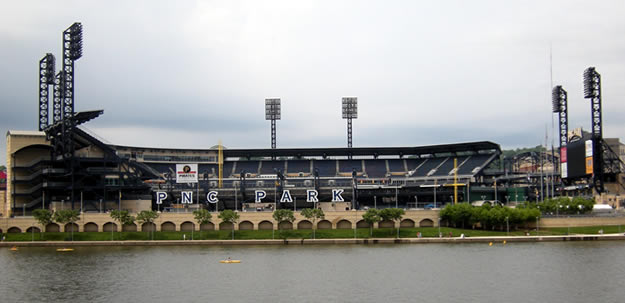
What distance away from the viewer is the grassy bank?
136 m

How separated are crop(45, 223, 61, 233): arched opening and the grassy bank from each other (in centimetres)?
258

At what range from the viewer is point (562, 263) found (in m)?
94.5

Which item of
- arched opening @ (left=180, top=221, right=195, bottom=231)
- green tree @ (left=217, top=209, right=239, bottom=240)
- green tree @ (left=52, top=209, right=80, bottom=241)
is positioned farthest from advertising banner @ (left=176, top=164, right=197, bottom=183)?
green tree @ (left=52, top=209, right=80, bottom=241)

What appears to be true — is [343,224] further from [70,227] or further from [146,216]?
[70,227]

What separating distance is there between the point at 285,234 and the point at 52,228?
162 ft

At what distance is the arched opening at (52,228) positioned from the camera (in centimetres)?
14450

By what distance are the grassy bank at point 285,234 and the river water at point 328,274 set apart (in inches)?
614

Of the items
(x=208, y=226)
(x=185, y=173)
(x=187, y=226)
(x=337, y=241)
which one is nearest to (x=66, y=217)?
(x=187, y=226)

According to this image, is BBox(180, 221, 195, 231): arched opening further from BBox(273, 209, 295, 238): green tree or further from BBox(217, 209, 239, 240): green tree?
BBox(273, 209, 295, 238): green tree

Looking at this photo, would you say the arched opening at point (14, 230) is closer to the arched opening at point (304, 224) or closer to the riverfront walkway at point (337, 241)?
the riverfront walkway at point (337, 241)

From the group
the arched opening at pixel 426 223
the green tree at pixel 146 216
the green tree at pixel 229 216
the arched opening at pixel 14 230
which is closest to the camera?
the green tree at pixel 229 216

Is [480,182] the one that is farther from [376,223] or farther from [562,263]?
[562,263]

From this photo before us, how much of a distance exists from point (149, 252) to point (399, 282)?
54120 mm

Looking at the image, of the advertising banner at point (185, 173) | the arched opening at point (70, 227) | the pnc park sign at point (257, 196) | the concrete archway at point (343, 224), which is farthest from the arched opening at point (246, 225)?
the arched opening at point (70, 227)
